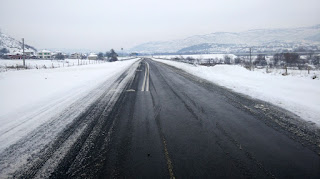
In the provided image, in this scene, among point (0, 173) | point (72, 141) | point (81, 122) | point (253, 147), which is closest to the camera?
point (0, 173)

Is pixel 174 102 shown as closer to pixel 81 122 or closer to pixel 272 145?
pixel 81 122

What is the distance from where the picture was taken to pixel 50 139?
4531mm

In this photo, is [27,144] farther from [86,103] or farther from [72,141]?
[86,103]

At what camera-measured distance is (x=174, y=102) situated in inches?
313

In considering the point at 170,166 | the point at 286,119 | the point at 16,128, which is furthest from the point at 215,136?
the point at 16,128

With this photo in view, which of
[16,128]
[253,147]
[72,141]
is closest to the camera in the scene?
[253,147]

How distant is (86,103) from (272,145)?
22.6ft

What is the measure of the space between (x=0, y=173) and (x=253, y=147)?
4910mm

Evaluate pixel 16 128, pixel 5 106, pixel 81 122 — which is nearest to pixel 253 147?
pixel 81 122

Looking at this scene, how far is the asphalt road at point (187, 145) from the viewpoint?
10.6ft

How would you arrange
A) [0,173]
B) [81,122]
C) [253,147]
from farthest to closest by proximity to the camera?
1. [81,122]
2. [253,147]
3. [0,173]

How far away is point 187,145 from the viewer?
4137 mm

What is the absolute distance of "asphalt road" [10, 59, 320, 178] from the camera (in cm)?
322

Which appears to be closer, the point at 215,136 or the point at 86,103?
the point at 215,136
